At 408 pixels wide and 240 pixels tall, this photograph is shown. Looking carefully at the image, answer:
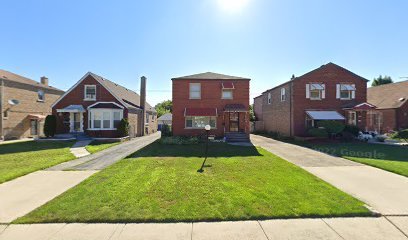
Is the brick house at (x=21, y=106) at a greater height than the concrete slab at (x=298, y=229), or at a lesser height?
greater

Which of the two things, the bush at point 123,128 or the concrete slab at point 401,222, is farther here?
the bush at point 123,128

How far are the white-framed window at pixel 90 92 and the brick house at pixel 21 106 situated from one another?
26.9 feet

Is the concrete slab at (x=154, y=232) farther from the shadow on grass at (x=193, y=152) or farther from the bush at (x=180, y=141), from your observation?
the bush at (x=180, y=141)

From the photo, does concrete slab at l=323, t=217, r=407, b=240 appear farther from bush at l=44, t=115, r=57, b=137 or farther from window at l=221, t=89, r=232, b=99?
bush at l=44, t=115, r=57, b=137

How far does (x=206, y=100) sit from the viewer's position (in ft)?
77.4

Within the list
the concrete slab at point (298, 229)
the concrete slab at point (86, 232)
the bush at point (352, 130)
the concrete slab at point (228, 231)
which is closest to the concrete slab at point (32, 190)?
the concrete slab at point (86, 232)

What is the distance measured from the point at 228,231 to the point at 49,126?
2522cm

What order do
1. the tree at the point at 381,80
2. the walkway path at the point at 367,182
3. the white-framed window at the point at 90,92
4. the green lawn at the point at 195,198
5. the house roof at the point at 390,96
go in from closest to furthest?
1. the green lawn at the point at 195,198
2. the walkway path at the point at 367,182
3. the white-framed window at the point at 90,92
4. the house roof at the point at 390,96
5. the tree at the point at 381,80

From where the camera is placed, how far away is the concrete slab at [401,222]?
17.3 feet

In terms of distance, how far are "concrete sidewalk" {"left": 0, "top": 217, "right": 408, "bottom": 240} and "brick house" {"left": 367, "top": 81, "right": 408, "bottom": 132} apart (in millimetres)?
28897

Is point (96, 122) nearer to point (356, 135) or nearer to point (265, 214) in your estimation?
point (265, 214)

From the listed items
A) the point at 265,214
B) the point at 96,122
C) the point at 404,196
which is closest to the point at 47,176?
the point at 265,214

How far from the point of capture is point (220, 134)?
23.4 meters

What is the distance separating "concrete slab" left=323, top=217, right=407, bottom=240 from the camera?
4.95 meters
